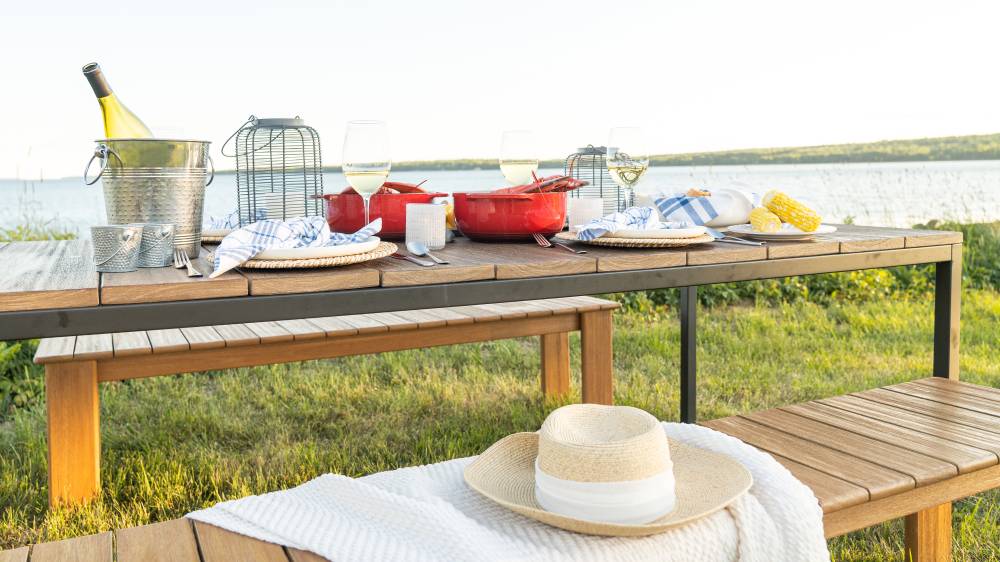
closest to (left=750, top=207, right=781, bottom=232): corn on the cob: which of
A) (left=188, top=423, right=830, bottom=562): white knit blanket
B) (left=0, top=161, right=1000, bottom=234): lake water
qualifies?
(left=188, top=423, right=830, bottom=562): white knit blanket

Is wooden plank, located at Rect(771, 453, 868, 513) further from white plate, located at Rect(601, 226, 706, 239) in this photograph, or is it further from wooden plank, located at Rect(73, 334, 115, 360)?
wooden plank, located at Rect(73, 334, 115, 360)

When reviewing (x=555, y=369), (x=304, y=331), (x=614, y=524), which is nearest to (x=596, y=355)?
(x=555, y=369)

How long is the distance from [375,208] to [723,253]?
799 mm

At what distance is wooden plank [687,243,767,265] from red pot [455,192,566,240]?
12.5 inches

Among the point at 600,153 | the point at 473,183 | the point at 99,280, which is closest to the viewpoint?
the point at 99,280

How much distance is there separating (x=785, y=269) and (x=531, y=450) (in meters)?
0.69

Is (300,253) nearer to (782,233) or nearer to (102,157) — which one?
(102,157)

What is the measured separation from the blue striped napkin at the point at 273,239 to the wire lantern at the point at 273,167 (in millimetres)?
411

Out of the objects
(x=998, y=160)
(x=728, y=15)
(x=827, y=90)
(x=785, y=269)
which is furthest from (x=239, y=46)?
(x=785, y=269)

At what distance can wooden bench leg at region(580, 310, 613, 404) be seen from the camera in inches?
116

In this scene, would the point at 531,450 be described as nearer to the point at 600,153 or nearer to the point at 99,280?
the point at 99,280

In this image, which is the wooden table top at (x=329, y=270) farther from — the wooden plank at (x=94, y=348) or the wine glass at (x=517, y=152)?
the wooden plank at (x=94, y=348)

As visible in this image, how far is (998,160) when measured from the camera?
17031 millimetres

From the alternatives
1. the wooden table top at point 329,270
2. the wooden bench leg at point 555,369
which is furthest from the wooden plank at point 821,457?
the wooden bench leg at point 555,369
